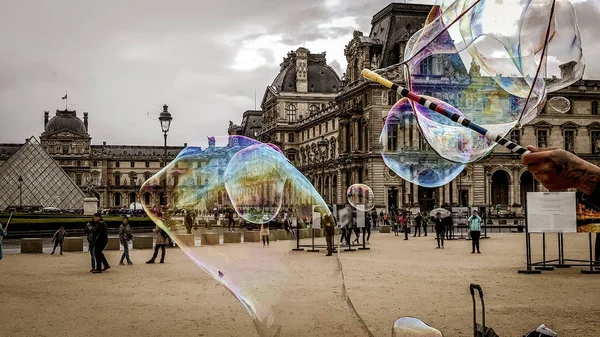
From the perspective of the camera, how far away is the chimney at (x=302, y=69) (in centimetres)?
10481

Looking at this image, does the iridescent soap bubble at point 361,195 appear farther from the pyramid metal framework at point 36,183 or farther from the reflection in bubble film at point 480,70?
the pyramid metal framework at point 36,183

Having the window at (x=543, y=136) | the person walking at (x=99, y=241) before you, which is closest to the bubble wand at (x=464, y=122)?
the person walking at (x=99, y=241)

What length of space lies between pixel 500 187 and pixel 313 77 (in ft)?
143

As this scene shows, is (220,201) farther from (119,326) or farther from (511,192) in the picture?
(511,192)

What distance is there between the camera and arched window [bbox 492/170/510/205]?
69.6 metres

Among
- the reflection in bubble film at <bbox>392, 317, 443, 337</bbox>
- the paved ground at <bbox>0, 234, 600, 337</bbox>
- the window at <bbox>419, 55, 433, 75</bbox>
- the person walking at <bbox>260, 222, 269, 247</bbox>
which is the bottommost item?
the paved ground at <bbox>0, 234, 600, 337</bbox>

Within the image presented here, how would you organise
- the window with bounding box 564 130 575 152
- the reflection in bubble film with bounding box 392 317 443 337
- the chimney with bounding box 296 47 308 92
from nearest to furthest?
the reflection in bubble film with bounding box 392 317 443 337, the window with bounding box 564 130 575 152, the chimney with bounding box 296 47 308 92

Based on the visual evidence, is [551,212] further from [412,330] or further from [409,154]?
[412,330]

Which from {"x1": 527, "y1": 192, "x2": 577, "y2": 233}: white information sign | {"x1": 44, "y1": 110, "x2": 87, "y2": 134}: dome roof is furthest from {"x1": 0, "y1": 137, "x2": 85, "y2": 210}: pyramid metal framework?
{"x1": 527, "y1": 192, "x2": 577, "y2": 233}: white information sign

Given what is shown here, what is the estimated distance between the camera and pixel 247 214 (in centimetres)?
1203

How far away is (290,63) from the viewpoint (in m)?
106

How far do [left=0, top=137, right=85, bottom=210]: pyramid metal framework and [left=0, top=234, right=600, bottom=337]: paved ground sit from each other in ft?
250

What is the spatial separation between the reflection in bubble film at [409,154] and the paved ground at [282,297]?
2.43 metres

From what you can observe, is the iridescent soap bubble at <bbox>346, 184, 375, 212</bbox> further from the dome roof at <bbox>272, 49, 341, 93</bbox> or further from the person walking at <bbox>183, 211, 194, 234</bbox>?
the dome roof at <bbox>272, 49, 341, 93</bbox>
